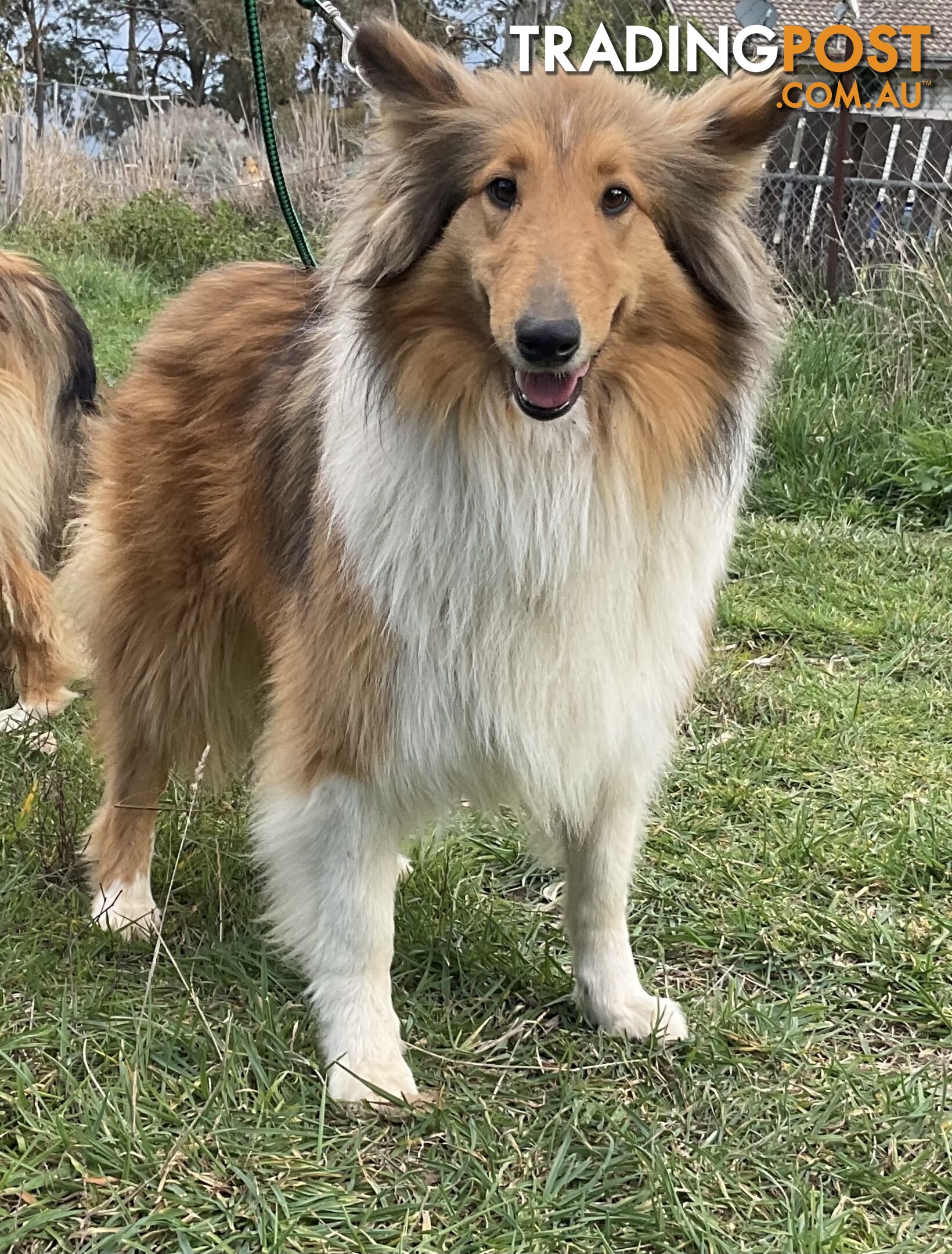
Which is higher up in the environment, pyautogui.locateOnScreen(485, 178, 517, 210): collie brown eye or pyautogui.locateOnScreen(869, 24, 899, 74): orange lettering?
pyautogui.locateOnScreen(869, 24, 899, 74): orange lettering

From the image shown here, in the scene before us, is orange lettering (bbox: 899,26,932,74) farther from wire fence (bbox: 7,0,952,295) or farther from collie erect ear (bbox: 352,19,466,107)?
collie erect ear (bbox: 352,19,466,107)

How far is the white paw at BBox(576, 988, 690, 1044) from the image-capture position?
260cm

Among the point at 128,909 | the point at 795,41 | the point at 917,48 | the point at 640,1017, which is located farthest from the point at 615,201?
the point at 917,48

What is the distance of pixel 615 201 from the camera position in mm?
2072

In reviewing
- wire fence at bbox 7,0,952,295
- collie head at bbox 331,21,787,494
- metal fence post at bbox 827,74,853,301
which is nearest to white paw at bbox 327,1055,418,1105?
collie head at bbox 331,21,787,494

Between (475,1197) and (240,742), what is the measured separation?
1386mm

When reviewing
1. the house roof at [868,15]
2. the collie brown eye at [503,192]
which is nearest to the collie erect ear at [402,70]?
the collie brown eye at [503,192]

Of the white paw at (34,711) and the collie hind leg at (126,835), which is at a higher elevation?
the collie hind leg at (126,835)

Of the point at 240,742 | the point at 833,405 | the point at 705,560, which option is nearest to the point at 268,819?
the point at 240,742

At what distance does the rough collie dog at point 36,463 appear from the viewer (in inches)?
147

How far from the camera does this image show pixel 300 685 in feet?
8.14

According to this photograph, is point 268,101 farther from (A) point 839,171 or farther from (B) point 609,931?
(A) point 839,171

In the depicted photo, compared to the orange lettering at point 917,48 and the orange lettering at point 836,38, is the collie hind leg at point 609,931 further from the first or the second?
the orange lettering at point 917,48

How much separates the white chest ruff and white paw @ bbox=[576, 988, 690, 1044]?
592mm
